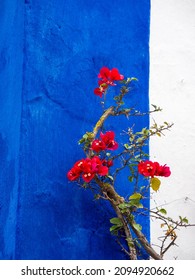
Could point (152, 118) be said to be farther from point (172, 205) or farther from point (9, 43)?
point (9, 43)

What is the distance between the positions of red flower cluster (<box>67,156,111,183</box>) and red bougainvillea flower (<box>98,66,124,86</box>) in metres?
0.44

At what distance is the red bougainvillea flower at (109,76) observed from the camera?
3092mm

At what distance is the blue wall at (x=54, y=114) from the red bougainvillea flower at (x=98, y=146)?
0.19m

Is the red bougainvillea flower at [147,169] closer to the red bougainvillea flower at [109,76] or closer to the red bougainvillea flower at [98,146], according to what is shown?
the red bougainvillea flower at [98,146]

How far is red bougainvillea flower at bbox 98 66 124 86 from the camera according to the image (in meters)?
3.09

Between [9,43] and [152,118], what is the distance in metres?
0.89

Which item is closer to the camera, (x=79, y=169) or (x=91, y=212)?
(x=79, y=169)

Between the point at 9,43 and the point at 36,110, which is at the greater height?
the point at 9,43

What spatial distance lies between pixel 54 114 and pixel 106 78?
0.32 meters
